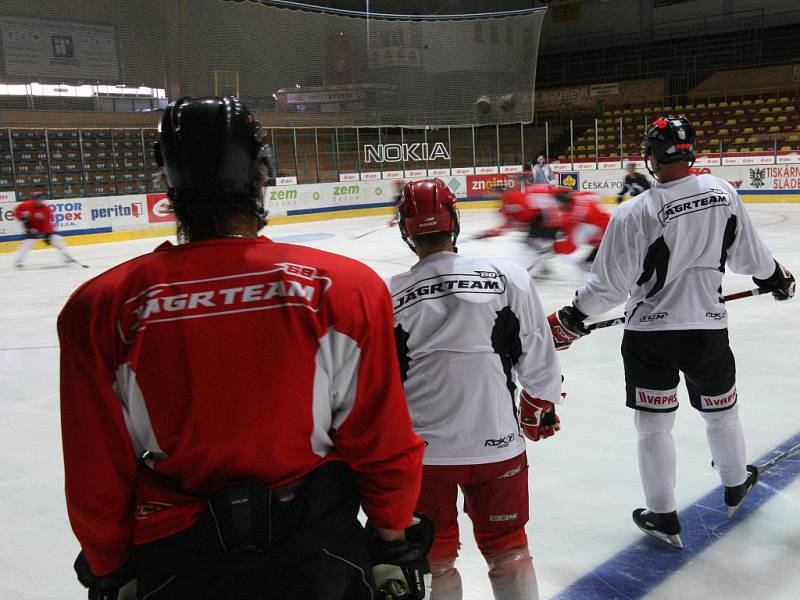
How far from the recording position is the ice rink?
2449 mm

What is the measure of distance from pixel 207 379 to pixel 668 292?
188 centimetres

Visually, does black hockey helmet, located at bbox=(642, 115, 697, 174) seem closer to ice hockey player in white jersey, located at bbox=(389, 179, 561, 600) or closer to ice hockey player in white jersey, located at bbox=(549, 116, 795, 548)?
ice hockey player in white jersey, located at bbox=(549, 116, 795, 548)

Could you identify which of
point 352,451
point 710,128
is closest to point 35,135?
point 352,451

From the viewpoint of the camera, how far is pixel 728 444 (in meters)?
2.76

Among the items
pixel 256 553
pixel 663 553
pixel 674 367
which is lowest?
pixel 663 553

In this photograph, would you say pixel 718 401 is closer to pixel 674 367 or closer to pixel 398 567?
pixel 674 367

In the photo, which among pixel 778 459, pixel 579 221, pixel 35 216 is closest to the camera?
pixel 778 459

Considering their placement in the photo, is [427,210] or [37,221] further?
[37,221]

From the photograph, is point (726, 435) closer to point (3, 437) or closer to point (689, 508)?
point (689, 508)

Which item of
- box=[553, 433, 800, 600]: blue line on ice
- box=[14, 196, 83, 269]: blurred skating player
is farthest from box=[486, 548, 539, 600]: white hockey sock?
box=[14, 196, 83, 269]: blurred skating player

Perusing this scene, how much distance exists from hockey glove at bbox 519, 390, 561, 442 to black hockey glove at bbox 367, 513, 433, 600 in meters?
0.79

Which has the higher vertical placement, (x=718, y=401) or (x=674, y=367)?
(x=674, y=367)

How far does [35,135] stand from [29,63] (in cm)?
119

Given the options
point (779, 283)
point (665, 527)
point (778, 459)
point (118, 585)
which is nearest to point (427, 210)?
point (118, 585)
